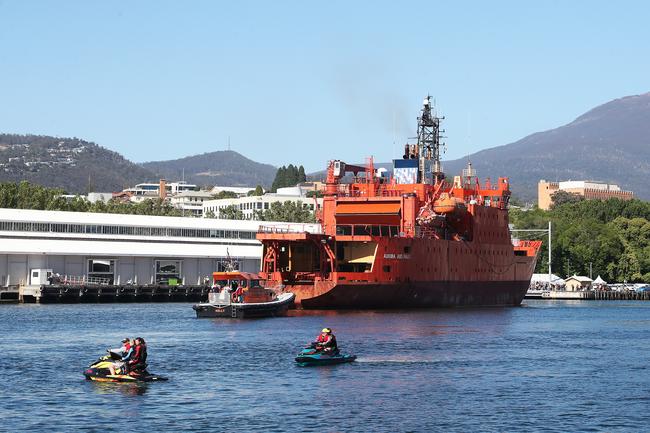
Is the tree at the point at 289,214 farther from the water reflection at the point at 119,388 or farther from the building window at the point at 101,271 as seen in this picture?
the water reflection at the point at 119,388

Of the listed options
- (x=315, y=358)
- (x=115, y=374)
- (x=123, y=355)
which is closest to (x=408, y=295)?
(x=315, y=358)

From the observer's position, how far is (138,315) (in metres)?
90.2

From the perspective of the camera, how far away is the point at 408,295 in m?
96.7

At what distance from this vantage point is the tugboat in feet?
269

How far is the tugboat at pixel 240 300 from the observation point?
81.9 meters

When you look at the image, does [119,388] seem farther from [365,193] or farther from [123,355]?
[365,193]

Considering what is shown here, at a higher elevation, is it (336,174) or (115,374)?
(336,174)

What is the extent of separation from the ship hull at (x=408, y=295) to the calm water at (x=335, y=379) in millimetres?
8414

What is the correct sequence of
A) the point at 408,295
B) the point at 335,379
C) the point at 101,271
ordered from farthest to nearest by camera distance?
the point at 101,271 → the point at 408,295 → the point at 335,379

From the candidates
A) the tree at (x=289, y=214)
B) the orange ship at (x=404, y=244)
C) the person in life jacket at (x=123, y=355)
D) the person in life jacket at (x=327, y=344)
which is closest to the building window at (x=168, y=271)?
the orange ship at (x=404, y=244)

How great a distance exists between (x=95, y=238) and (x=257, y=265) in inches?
847

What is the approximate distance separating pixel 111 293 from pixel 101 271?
10658 millimetres

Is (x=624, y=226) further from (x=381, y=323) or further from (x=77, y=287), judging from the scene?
Answer: (x=381, y=323)

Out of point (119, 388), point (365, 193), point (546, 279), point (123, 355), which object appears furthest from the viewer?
point (546, 279)
